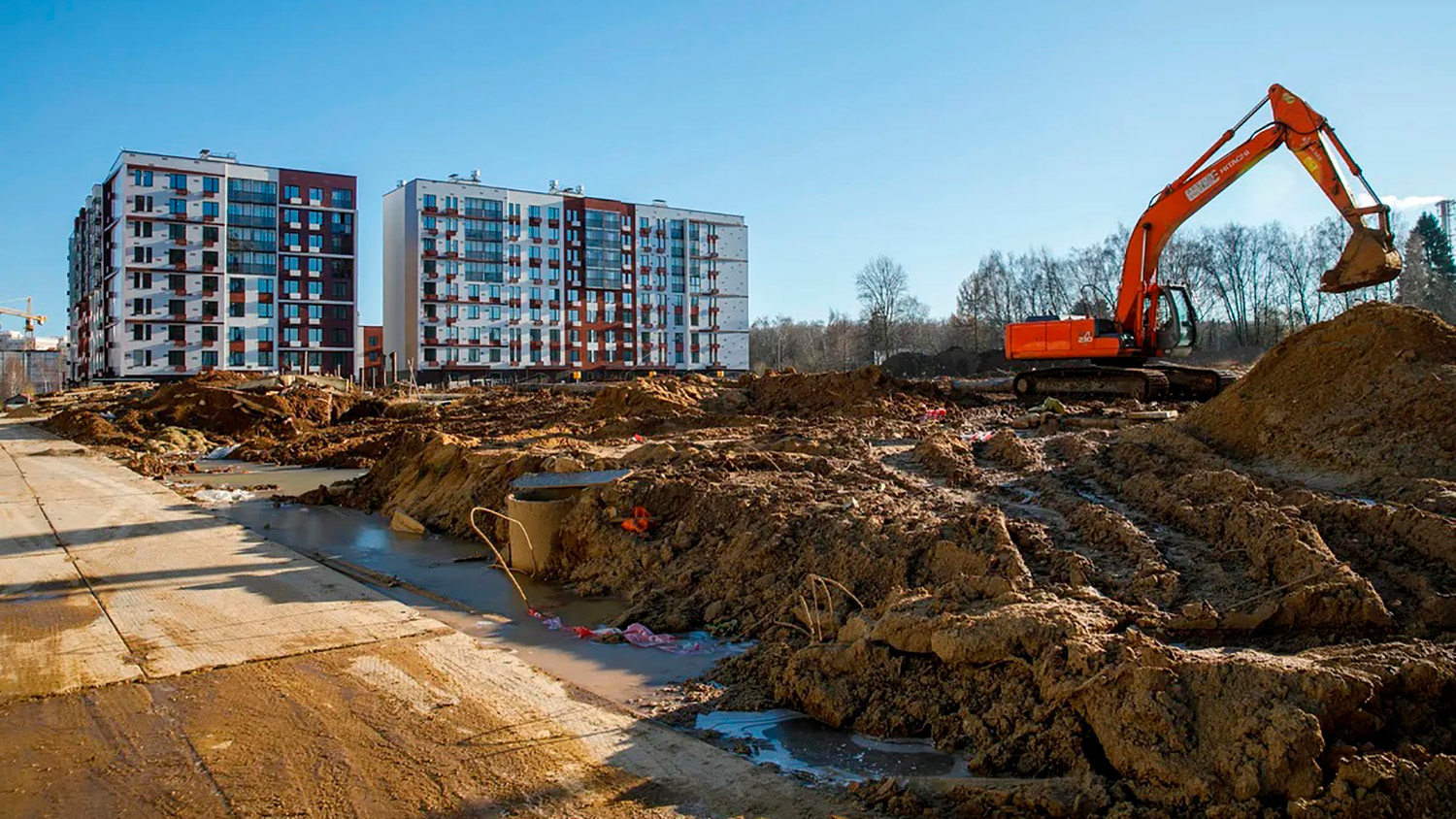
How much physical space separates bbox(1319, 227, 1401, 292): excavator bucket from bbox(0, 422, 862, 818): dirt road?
13.5m

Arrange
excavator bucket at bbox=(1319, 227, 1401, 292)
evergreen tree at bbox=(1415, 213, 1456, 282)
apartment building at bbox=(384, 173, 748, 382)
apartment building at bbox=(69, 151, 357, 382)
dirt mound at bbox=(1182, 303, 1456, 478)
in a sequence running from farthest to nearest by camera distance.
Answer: apartment building at bbox=(384, 173, 748, 382), apartment building at bbox=(69, 151, 357, 382), evergreen tree at bbox=(1415, 213, 1456, 282), excavator bucket at bbox=(1319, 227, 1401, 292), dirt mound at bbox=(1182, 303, 1456, 478)

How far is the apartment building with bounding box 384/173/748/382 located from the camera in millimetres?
79000

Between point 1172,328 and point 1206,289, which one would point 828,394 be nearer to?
point 1172,328

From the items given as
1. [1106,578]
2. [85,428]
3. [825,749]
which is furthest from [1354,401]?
[85,428]

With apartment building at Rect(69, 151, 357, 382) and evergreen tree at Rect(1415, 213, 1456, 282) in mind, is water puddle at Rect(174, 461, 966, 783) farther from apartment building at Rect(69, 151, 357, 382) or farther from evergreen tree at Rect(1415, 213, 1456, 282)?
evergreen tree at Rect(1415, 213, 1456, 282)

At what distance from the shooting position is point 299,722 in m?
4.58

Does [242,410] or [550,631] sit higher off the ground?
[242,410]

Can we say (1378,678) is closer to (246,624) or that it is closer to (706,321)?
(246,624)

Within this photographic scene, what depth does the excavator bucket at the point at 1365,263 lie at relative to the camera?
13.2 m

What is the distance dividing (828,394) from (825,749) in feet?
49.6

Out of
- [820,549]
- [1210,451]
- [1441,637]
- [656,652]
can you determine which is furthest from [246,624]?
[1210,451]

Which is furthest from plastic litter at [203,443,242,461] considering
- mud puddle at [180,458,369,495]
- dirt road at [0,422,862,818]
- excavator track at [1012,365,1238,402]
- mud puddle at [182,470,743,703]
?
excavator track at [1012,365,1238,402]

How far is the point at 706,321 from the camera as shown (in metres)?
93.6

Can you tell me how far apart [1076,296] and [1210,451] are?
7394 centimetres
